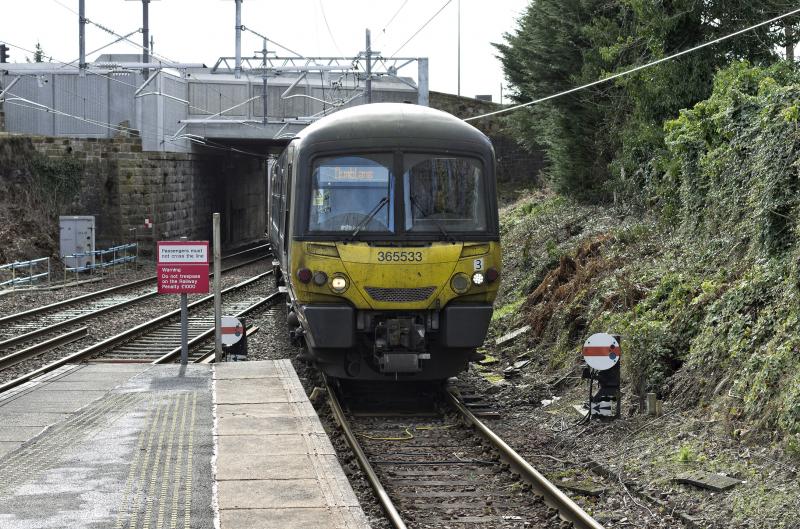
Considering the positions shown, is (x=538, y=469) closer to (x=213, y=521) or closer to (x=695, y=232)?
→ (x=213, y=521)

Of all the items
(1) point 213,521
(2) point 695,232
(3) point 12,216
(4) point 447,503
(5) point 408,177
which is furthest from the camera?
(3) point 12,216

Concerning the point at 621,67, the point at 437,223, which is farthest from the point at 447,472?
the point at 621,67

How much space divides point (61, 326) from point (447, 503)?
Result: 1213cm

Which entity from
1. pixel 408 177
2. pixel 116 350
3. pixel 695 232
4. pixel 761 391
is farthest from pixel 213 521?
pixel 116 350

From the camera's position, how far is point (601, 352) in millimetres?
11305

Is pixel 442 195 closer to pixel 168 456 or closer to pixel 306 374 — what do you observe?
pixel 306 374

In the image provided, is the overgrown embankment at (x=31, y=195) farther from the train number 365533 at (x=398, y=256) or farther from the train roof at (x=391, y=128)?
the train number 365533 at (x=398, y=256)

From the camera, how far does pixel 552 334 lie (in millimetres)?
15266

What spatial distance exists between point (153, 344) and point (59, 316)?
4146 millimetres

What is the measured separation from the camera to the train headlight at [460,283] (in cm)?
1230

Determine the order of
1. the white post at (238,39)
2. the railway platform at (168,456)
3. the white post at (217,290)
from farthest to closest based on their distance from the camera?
the white post at (238,39), the white post at (217,290), the railway platform at (168,456)

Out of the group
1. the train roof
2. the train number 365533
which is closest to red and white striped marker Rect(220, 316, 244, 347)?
the train roof

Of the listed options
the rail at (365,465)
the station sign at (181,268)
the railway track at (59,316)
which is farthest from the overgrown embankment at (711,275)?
the railway track at (59,316)

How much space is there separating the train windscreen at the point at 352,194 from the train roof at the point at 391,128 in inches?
10.5
